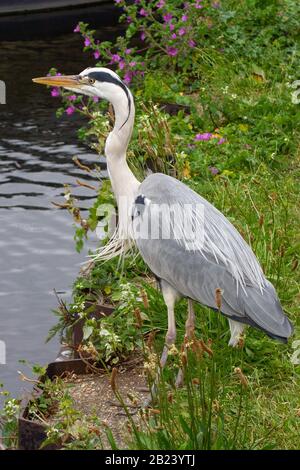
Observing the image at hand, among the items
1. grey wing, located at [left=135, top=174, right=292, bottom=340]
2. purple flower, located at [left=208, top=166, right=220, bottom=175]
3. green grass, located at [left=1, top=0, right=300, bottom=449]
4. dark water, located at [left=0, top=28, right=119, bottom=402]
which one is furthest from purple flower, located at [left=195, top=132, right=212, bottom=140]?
grey wing, located at [left=135, top=174, right=292, bottom=340]

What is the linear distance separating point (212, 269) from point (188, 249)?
0.18 meters

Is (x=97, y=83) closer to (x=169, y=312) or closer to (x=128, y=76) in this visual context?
(x=169, y=312)

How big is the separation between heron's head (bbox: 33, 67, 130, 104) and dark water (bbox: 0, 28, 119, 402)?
6.17 ft

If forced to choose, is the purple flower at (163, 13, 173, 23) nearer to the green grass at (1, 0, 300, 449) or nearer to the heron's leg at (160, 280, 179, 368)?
the green grass at (1, 0, 300, 449)

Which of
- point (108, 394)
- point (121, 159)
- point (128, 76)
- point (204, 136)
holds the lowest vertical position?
point (108, 394)

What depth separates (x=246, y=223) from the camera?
A: 7160 mm

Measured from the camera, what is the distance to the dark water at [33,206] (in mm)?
7855

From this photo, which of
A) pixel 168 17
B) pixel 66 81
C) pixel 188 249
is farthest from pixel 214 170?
pixel 168 17

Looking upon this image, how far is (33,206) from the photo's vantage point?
32.9 ft

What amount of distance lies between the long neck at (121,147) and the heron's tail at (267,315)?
107cm

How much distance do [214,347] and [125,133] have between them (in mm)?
1280
